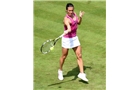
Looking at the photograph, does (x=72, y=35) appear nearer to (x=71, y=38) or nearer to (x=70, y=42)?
(x=71, y=38)

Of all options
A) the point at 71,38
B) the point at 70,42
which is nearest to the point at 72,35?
the point at 71,38

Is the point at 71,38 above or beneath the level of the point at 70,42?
above

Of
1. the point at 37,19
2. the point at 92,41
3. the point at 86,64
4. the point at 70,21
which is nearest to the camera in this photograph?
the point at 70,21

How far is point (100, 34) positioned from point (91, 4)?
2.75 metres

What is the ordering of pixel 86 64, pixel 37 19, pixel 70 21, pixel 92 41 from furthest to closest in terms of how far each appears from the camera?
1. pixel 37 19
2. pixel 92 41
3. pixel 86 64
4. pixel 70 21

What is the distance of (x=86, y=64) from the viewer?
50.8ft

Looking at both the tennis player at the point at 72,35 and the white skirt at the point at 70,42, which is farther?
the white skirt at the point at 70,42

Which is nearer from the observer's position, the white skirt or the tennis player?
the tennis player

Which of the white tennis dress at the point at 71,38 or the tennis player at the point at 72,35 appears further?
the white tennis dress at the point at 71,38

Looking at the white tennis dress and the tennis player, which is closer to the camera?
the tennis player

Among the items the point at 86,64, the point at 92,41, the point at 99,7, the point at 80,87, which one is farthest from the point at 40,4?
the point at 80,87

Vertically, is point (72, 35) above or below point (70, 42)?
above
